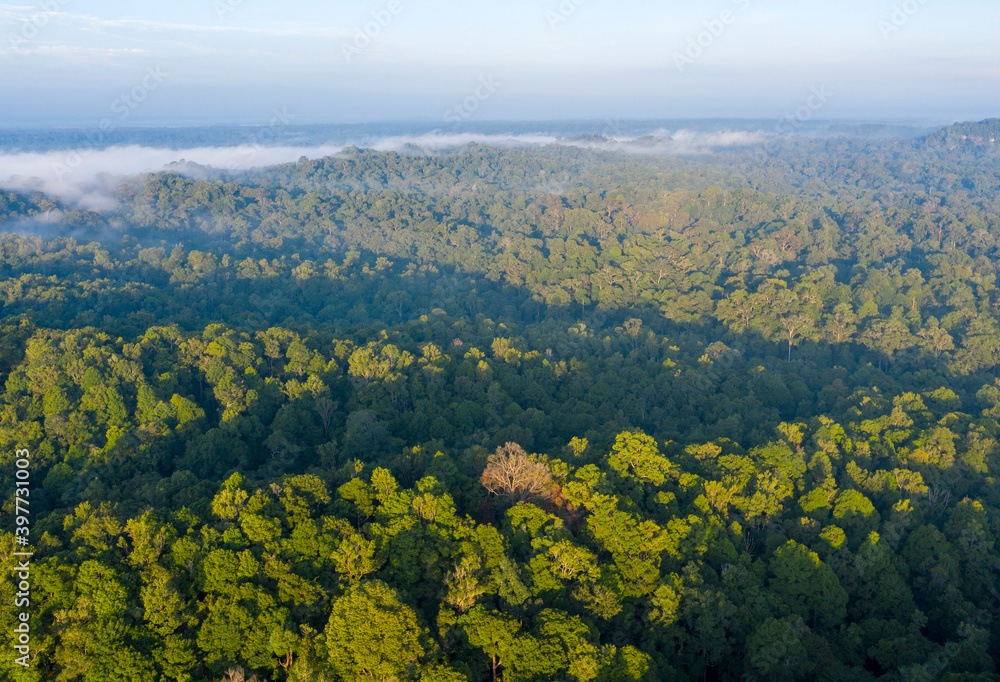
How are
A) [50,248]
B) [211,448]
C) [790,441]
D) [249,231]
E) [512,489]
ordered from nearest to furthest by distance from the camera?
[512,489] → [211,448] → [790,441] → [50,248] → [249,231]

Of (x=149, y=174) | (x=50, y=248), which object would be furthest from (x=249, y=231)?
(x=149, y=174)

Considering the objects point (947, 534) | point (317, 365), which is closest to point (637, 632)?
point (947, 534)

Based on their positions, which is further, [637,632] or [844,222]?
[844,222]

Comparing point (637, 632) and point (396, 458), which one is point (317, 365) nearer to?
point (396, 458)

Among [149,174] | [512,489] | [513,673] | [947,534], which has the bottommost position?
[947,534]

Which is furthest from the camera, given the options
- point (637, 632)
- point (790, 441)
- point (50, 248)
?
point (50, 248)

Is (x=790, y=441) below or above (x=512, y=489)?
below

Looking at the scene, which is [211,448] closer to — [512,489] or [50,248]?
[512,489]
